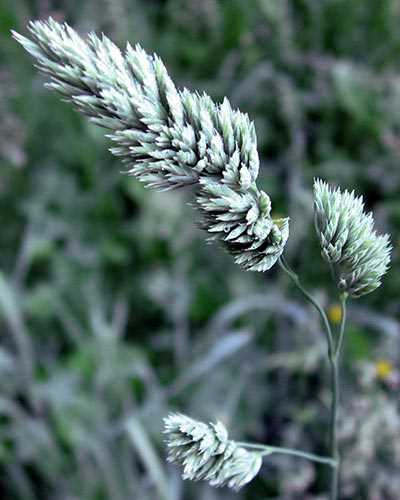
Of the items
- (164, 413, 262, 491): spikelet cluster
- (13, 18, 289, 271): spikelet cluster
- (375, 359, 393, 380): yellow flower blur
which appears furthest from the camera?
(375, 359, 393, 380): yellow flower blur

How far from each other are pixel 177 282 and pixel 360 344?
33.1 inches

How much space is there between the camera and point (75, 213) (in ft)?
9.67

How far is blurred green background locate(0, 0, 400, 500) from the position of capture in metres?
2.29

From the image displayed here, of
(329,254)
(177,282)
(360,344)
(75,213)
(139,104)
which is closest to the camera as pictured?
(139,104)

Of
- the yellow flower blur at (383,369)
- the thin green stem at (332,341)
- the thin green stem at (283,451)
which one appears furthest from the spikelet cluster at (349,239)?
the yellow flower blur at (383,369)

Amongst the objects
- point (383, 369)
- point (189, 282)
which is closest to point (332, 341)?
point (383, 369)

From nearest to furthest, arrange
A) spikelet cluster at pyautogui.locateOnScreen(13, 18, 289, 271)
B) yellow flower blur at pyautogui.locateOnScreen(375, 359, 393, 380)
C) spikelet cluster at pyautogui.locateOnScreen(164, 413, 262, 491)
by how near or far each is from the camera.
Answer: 1. spikelet cluster at pyautogui.locateOnScreen(13, 18, 289, 271)
2. spikelet cluster at pyautogui.locateOnScreen(164, 413, 262, 491)
3. yellow flower blur at pyautogui.locateOnScreen(375, 359, 393, 380)

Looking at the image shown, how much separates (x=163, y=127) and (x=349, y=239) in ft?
0.90

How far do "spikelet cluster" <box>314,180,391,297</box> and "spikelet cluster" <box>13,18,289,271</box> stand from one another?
0.08m

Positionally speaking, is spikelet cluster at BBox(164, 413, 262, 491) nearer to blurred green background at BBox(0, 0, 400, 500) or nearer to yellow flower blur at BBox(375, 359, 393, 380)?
blurred green background at BBox(0, 0, 400, 500)

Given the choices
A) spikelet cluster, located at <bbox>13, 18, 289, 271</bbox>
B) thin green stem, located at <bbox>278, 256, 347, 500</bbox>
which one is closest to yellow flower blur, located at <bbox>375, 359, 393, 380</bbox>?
thin green stem, located at <bbox>278, 256, 347, 500</bbox>

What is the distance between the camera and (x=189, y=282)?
2.82 m

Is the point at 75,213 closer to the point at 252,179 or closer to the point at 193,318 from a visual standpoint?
the point at 193,318

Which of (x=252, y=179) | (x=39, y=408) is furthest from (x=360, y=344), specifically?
(x=252, y=179)
